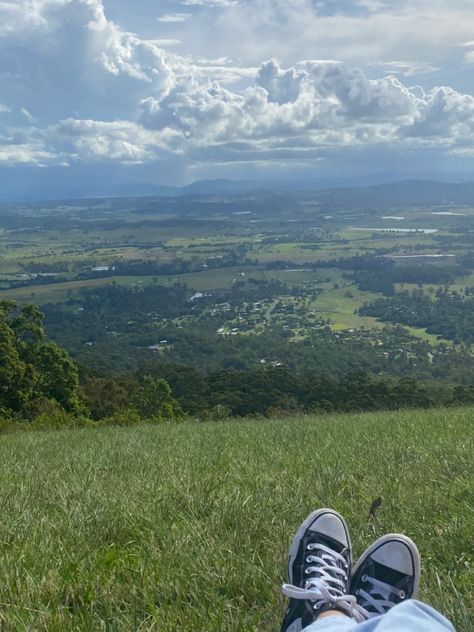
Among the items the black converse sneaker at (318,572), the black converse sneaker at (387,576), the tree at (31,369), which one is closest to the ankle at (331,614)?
the black converse sneaker at (318,572)

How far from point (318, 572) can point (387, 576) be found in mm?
265

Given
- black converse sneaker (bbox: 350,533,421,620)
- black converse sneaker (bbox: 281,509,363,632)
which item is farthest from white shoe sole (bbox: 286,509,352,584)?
black converse sneaker (bbox: 350,533,421,620)

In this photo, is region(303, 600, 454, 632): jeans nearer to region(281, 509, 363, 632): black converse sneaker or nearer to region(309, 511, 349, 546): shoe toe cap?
region(281, 509, 363, 632): black converse sneaker

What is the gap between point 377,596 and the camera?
2377mm

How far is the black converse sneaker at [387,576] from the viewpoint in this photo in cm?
235

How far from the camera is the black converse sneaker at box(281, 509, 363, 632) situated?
6.87 ft

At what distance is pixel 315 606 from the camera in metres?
2.09

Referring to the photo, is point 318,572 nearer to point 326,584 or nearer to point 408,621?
point 326,584

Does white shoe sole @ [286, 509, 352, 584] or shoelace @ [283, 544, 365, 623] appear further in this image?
white shoe sole @ [286, 509, 352, 584]

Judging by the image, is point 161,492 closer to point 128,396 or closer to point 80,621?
point 80,621

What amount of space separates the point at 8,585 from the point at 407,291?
98.3m

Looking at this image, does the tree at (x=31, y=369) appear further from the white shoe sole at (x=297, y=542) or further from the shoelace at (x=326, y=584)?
the shoelace at (x=326, y=584)

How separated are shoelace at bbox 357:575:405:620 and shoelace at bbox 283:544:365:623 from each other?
3.4 inches

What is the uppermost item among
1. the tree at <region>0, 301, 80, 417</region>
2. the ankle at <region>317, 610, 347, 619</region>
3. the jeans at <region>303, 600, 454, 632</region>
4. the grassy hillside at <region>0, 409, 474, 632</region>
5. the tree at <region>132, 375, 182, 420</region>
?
the jeans at <region>303, 600, 454, 632</region>
